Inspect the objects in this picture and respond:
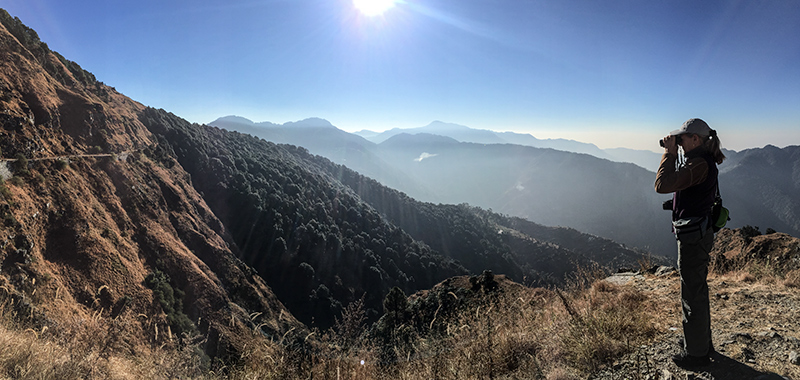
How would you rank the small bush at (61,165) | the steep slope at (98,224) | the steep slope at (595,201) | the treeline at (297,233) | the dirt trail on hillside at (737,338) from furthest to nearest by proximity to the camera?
the steep slope at (595,201) → the treeline at (297,233) → the small bush at (61,165) → the steep slope at (98,224) → the dirt trail on hillside at (737,338)

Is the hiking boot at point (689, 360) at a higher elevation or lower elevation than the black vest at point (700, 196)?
lower

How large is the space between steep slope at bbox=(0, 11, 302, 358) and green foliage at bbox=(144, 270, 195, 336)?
56 millimetres

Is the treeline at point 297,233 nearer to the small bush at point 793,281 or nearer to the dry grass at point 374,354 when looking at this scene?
the dry grass at point 374,354

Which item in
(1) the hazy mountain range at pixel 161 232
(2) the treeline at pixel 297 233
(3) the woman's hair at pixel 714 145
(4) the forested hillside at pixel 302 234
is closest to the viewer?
(3) the woman's hair at pixel 714 145

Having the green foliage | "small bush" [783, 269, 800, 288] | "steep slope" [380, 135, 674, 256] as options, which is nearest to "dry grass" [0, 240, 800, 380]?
"small bush" [783, 269, 800, 288]

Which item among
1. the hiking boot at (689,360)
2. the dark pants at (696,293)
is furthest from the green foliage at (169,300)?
the dark pants at (696,293)

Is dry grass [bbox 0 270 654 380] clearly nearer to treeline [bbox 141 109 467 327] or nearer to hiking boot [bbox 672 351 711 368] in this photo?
hiking boot [bbox 672 351 711 368]

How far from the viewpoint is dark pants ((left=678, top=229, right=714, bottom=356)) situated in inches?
99.4

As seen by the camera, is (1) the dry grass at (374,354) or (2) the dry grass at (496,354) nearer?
(1) the dry grass at (374,354)

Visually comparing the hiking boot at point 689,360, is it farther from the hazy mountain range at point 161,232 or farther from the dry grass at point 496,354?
the hazy mountain range at point 161,232

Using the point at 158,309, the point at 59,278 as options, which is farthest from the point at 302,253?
the point at 59,278

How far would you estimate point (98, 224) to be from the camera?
14312 mm

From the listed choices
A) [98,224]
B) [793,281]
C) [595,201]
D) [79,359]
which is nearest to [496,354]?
[79,359]

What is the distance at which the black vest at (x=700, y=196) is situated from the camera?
2590 mm
